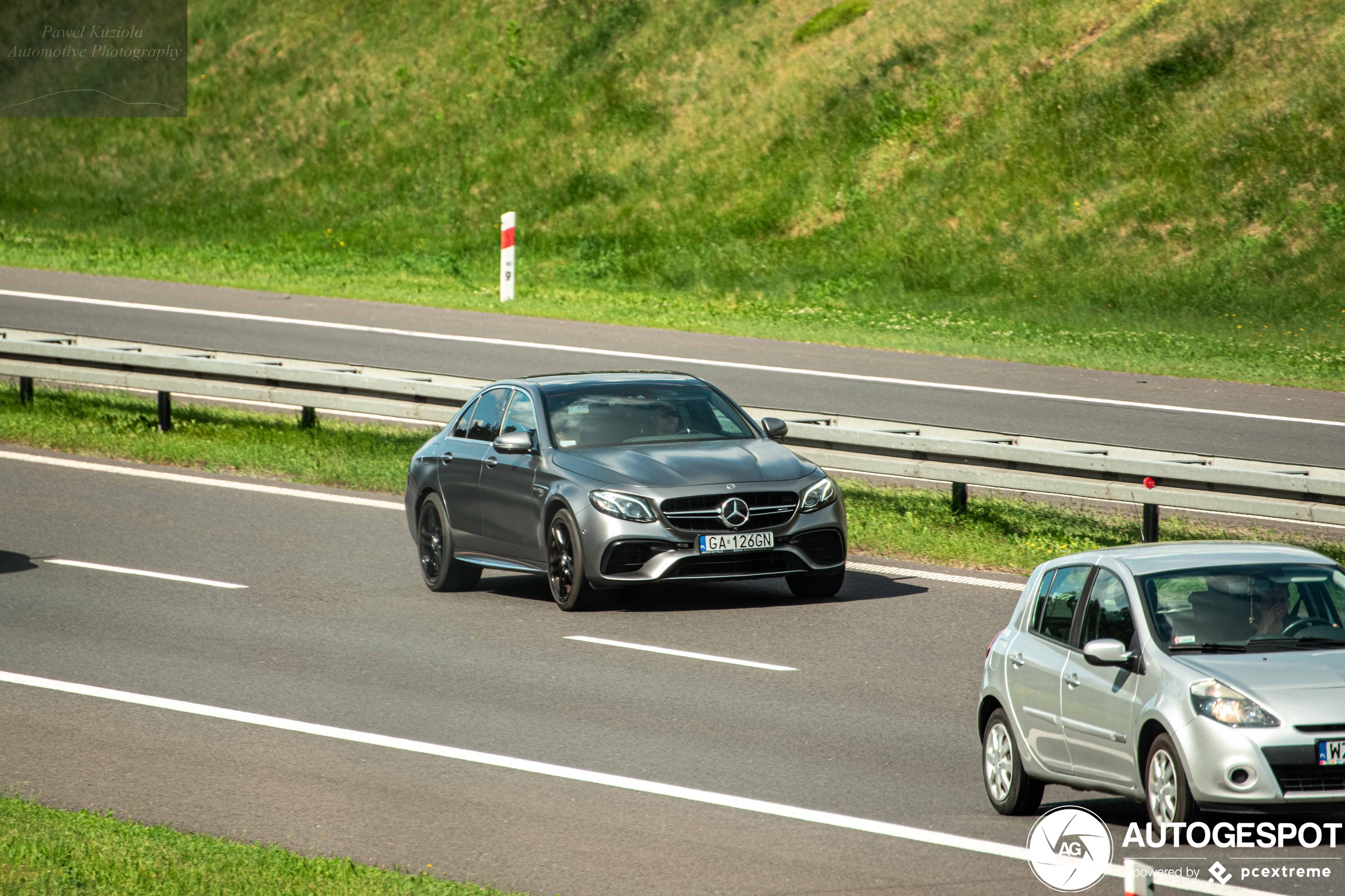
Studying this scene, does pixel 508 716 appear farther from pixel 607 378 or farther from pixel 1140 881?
pixel 1140 881

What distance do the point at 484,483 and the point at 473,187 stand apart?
72.9 feet

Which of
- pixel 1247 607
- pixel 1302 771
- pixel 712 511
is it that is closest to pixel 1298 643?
pixel 1247 607

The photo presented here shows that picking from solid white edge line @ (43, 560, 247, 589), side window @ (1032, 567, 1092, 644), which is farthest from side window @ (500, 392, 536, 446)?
side window @ (1032, 567, 1092, 644)

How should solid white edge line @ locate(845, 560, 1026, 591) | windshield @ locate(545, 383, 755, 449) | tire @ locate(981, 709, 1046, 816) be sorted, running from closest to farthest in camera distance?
tire @ locate(981, 709, 1046, 816), windshield @ locate(545, 383, 755, 449), solid white edge line @ locate(845, 560, 1026, 591)

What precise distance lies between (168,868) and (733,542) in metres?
6.21

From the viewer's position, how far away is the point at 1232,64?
2961cm

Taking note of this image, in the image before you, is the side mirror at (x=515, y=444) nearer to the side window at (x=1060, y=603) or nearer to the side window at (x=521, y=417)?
the side window at (x=521, y=417)

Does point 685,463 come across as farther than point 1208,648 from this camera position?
Yes

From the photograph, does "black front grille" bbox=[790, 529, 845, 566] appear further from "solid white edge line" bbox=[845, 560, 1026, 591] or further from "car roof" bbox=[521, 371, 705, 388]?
"car roof" bbox=[521, 371, 705, 388]

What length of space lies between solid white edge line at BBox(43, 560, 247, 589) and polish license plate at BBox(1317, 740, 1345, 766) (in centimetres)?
877

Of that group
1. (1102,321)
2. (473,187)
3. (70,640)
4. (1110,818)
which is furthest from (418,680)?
(473,187)

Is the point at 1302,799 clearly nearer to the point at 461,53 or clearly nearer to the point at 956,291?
the point at 956,291

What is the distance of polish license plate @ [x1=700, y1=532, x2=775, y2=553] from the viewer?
12.9m

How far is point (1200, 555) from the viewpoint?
835cm
